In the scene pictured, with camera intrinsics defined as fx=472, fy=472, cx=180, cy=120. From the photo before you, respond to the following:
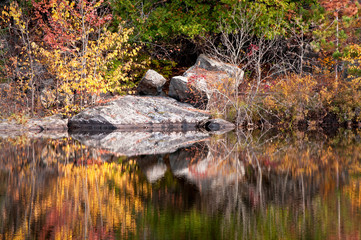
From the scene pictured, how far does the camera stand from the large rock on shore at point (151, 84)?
24062mm

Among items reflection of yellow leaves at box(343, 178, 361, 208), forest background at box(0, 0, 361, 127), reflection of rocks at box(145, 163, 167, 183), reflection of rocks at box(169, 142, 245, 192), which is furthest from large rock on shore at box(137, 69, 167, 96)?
reflection of yellow leaves at box(343, 178, 361, 208)

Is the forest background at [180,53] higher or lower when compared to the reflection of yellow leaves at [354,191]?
higher

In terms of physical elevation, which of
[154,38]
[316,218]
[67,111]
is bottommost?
[316,218]

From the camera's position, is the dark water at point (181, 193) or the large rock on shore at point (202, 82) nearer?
the dark water at point (181, 193)

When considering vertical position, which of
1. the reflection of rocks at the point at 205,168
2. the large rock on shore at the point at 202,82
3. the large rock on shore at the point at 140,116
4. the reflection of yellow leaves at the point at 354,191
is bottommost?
the reflection of yellow leaves at the point at 354,191

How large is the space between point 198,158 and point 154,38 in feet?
54.5

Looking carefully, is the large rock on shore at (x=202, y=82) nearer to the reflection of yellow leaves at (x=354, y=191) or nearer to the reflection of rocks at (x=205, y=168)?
the reflection of rocks at (x=205, y=168)

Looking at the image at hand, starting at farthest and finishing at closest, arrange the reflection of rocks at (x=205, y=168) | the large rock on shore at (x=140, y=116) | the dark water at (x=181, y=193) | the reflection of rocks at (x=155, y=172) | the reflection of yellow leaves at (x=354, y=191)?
1. the large rock on shore at (x=140, y=116)
2. the reflection of rocks at (x=155, y=172)
3. the reflection of rocks at (x=205, y=168)
4. the reflection of yellow leaves at (x=354, y=191)
5. the dark water at (x=181, y=193)

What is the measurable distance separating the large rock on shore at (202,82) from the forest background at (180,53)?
48 centimetres

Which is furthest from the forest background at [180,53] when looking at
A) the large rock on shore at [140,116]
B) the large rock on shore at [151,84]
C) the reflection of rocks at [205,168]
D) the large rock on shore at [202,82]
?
the reflection of rocks at [205,168]

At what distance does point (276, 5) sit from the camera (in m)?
26.2

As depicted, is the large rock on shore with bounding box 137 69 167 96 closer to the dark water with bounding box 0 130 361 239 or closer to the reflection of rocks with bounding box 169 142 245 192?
the dark water with bounding box 0 130 361 239

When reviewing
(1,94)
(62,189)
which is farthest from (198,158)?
(1,94)

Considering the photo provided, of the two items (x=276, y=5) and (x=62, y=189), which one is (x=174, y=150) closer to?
(x=62, y=189)
